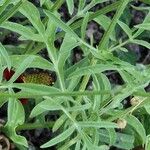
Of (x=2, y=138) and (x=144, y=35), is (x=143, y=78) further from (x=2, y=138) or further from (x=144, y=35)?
(x=144, y=35)

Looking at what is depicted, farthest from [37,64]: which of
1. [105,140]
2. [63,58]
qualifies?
[105,140]

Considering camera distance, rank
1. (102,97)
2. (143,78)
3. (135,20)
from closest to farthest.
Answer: (143,78) < (102,97) < (135,20)

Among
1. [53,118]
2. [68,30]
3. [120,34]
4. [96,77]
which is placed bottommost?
[53,118]

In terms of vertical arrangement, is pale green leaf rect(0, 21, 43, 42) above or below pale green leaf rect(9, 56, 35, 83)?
above

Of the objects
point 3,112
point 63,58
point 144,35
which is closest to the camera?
point 63,58

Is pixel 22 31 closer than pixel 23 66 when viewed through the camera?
No

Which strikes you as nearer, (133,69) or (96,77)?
(133,69)

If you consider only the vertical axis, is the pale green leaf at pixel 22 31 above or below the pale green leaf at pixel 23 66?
above

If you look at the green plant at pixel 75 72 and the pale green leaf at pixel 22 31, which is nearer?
the green plant at pixel 75 72

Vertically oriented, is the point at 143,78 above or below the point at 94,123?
above

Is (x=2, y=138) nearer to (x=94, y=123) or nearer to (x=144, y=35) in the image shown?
(x=94, y=123)

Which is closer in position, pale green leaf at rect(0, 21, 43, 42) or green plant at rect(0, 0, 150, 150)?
green plant at rect(0, 0, 150, 150)
